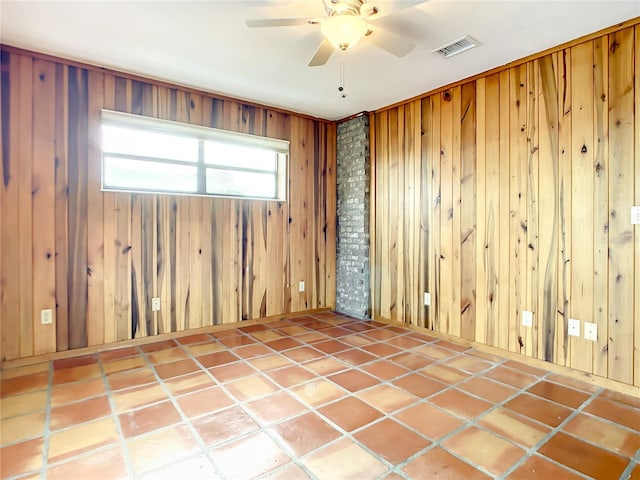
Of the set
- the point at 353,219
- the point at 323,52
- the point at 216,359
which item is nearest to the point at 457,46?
the point at 323,52

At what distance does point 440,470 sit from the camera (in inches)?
61.5

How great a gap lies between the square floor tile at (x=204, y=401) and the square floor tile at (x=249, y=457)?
40cm

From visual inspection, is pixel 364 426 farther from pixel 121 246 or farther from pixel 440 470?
pixel 121 246

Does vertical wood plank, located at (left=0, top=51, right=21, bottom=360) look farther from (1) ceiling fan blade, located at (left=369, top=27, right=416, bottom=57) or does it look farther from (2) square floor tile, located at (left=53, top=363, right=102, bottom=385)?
(1) ceiling fan blade, located at (left=369, top=27, right=416, bottom=57)

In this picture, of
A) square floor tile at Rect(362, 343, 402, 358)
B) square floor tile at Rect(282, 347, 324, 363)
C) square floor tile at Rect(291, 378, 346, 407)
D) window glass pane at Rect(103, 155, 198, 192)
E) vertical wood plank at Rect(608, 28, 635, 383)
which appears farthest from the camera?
window glass pane at Rect(103, 155, 198, 192)

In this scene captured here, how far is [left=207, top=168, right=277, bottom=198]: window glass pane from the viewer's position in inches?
147

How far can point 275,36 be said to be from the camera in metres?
2.46

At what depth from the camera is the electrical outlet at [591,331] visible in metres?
2.46

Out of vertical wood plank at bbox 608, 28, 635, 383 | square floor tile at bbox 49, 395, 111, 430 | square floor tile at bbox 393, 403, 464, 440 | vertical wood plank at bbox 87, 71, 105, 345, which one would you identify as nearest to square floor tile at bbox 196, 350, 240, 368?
square floor tile at bbox 49, 395, 111, 430

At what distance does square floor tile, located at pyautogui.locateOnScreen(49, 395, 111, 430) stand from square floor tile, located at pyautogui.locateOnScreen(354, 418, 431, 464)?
1526 mm

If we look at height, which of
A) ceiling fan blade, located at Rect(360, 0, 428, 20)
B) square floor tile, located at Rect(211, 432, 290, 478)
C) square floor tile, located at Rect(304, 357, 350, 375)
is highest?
ceiling fan blade, located at Rect(360, 0, 428, 20)

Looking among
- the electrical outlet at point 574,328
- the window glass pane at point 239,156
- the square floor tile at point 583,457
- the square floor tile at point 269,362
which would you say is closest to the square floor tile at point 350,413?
the square floor tile at point 269,362

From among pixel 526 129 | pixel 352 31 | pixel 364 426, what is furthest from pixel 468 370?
pixel 352 31

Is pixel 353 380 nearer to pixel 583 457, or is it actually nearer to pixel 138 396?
pixel 583 457
